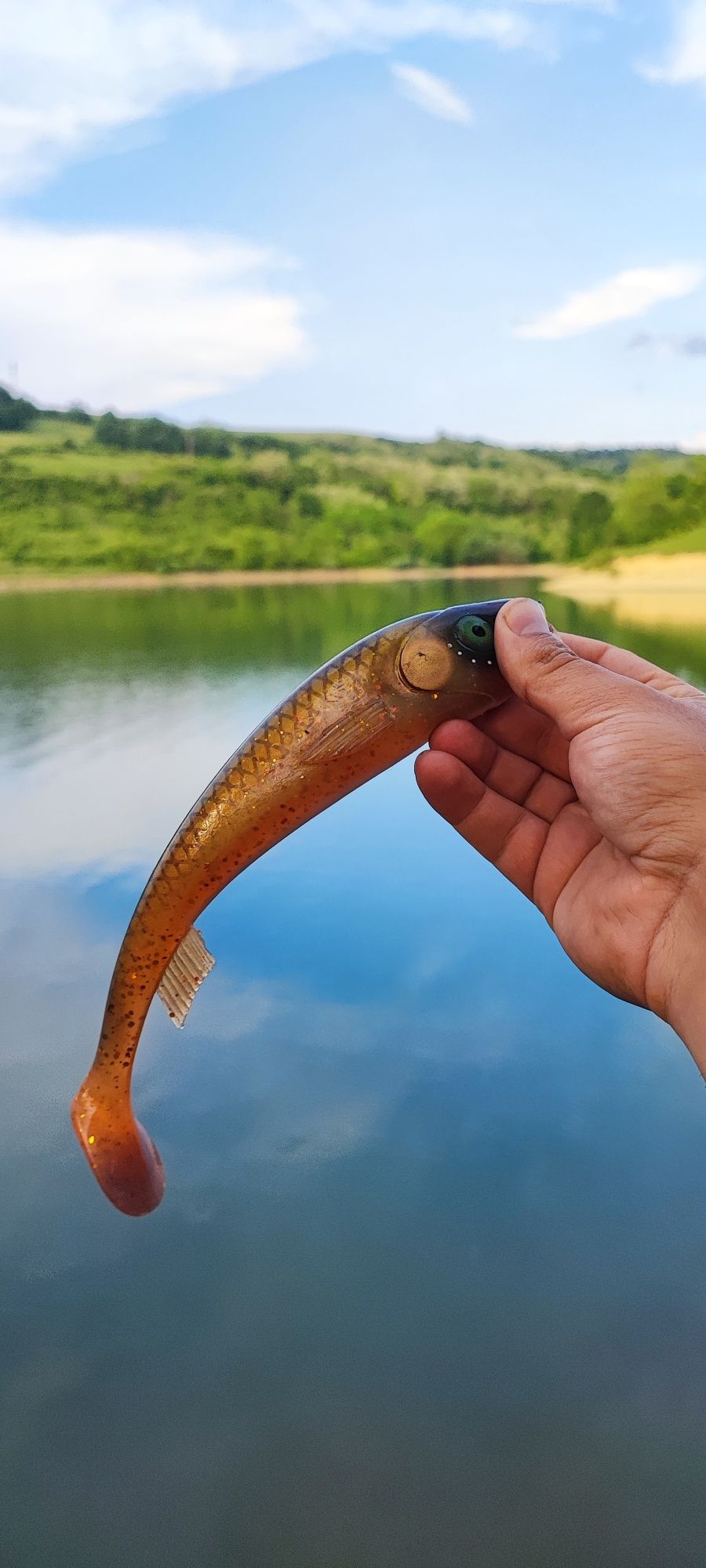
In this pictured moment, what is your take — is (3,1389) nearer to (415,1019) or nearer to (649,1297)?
(649,1297)

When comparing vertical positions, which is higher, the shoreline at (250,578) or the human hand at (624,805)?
the human hand at (624,805)

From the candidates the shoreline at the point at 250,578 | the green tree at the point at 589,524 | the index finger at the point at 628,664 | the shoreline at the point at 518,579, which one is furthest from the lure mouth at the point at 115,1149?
the green tree at the point at 589,524

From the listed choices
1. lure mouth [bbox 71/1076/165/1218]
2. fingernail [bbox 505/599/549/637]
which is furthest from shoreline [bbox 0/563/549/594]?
lure mouth [bbox 71/1076/165/1218]

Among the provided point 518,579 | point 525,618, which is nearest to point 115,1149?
point 525,618

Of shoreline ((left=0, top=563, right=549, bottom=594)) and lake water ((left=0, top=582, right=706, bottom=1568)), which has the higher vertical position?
shoreline ((left=0, top=563, right=549, bottom=594))

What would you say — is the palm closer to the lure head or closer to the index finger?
the index finger

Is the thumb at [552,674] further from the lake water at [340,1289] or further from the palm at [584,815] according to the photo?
the lake water at [340,1289]
